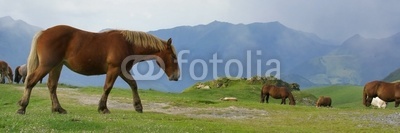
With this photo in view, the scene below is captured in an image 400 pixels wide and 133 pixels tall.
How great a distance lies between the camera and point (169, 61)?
73.0 feet

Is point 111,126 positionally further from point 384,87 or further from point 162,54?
point 384,87

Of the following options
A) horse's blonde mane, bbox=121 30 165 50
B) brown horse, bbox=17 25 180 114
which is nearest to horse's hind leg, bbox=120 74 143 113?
brown horse, bbox=17 25 180 114

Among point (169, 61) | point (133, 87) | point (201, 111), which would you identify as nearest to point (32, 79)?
point (133, 87)

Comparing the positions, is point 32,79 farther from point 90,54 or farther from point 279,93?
point 279,93

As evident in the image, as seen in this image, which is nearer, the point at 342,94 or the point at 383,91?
Result: the point at 383,91

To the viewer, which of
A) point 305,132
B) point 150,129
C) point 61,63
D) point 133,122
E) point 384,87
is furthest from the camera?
point 384,87

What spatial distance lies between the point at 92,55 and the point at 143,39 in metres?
2.53

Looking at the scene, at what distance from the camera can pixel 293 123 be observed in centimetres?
2295

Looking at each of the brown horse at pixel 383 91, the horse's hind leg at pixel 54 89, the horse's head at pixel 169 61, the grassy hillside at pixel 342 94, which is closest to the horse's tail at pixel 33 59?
the horse's hind leg at pixel 54 89

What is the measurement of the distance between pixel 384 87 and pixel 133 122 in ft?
90.4

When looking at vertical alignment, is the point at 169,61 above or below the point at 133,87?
above

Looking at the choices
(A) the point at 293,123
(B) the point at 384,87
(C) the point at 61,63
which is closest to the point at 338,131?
(A) the point at 293,123

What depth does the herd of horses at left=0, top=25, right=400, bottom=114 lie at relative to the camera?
1961 centimetres

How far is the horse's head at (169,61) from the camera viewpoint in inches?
874
